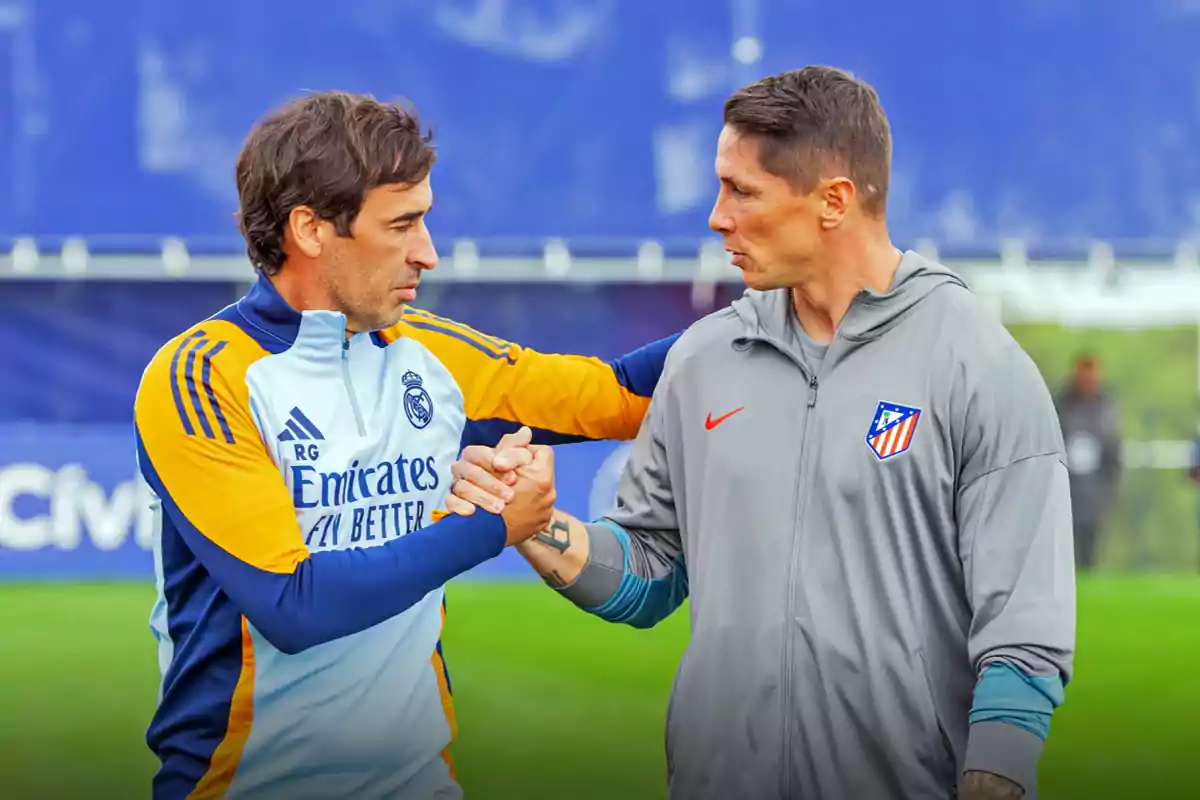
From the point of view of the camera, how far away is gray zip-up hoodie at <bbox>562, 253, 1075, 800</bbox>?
2994mm

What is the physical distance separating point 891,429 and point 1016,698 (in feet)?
1.68

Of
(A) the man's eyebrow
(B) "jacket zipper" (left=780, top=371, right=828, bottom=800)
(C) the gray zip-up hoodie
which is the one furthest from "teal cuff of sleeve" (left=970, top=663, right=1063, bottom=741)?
(A) the man's eyebrow

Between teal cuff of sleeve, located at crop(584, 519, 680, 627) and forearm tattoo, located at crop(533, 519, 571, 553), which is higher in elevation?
forearm tattoo, located at crop(533, 519, 571, 553)

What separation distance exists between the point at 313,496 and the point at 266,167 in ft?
2.04

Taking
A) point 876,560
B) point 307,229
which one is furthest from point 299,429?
point 876,560

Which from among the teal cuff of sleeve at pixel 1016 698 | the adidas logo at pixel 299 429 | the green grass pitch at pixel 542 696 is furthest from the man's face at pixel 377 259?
the green grass pitch at pixel 542 696

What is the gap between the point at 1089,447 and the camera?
1497cm

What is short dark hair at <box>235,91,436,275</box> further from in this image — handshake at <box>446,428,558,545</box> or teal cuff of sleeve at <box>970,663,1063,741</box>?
teal cuff of sleeve at <box>970,663,1063,741</box>

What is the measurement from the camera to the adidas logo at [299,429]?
3201 millimetres

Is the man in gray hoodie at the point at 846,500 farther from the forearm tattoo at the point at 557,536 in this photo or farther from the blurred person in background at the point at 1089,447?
the blurred person in background at the point at 1089,447

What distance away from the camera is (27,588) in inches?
505

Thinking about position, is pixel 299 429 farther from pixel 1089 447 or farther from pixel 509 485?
pixel 1089 447

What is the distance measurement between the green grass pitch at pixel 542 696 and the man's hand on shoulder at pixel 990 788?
4.12 meters

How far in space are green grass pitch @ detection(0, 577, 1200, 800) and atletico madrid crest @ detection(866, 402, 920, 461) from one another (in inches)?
Result: 160
